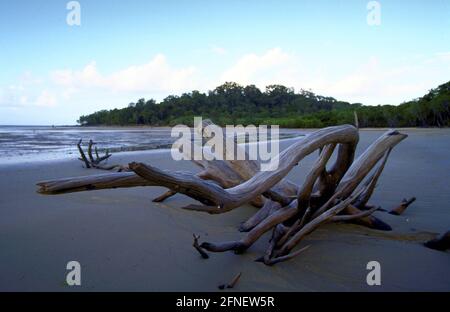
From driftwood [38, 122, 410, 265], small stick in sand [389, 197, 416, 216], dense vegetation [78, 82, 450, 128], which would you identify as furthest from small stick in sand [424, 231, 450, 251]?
dense vegetation [78, 82, 450, 128]

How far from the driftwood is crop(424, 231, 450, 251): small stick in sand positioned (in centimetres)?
47

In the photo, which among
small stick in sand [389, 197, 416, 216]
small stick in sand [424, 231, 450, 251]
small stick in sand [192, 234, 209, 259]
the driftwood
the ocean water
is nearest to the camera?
the driftwood

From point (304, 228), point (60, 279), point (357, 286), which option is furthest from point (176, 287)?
point (357, 286)

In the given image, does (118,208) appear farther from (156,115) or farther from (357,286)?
(156,115)

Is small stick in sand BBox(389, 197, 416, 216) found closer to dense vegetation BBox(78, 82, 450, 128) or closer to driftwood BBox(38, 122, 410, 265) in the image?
driftwood BBox(38, 122, 410, 265)

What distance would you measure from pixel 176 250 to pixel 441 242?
7.34 feet

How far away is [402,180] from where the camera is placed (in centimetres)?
579

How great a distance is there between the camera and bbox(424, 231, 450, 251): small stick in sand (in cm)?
264

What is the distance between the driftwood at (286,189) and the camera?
1.73m

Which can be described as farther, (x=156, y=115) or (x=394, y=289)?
(x=156, y=115)

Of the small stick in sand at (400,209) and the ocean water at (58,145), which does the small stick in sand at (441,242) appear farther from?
the ocean water at (58,145)

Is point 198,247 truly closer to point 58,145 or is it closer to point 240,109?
point 58,145

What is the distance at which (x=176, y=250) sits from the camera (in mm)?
2809
